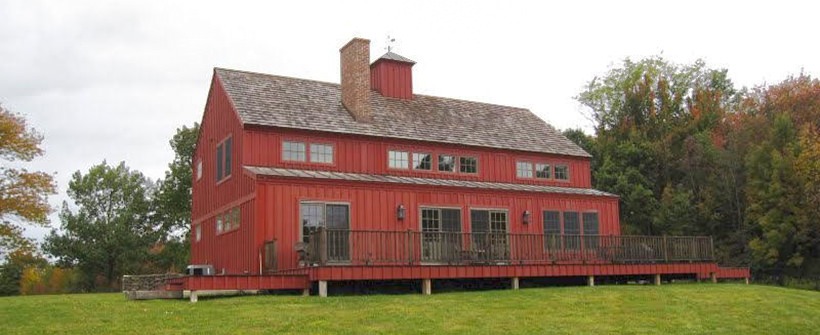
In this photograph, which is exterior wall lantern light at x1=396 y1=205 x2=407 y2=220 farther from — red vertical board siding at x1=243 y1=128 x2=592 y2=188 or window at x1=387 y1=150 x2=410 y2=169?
window at x1=387 y1=150 x2=410 y2=169

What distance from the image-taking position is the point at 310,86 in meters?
26.9

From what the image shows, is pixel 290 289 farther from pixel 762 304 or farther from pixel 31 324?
pixel 762 304

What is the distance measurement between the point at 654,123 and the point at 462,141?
78.6 feet

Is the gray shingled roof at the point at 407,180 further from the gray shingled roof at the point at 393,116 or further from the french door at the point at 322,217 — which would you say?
the gray shingled roof at the point at 393,116

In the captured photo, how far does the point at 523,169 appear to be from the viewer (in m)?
28.7

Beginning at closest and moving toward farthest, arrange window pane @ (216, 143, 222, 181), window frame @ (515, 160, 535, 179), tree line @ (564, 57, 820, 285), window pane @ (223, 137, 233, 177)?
window pane @ (223, 137, 233, 177) < window pane @ (216, 143, 222, 181) < window frame @ (515, 160, 535, 179) < tree line @ (564, 57, 820, 285)

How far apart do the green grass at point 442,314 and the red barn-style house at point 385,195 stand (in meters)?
1.40

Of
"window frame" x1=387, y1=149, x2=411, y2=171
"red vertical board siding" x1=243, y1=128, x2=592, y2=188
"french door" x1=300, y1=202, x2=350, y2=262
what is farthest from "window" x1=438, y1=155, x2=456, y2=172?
"french door" x1=300, y1=202, x2=350, y2=262

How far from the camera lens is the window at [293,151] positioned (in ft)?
76.4

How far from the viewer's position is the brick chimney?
2570cm

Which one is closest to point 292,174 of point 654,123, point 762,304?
point 762,304

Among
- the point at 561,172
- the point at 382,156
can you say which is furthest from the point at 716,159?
the point at 382,156

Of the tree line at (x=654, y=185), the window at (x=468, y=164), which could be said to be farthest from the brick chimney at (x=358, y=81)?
the tree line at (x=654, y=185)

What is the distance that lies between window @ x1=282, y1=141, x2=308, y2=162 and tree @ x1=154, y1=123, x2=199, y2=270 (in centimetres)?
2094
